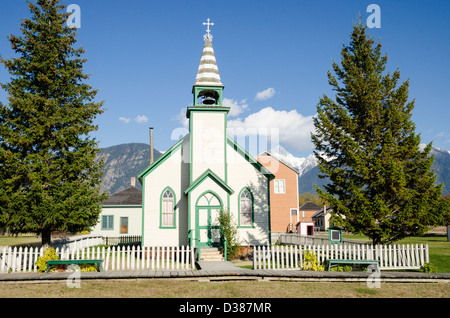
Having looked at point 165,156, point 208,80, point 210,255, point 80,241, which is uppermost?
point 208,80

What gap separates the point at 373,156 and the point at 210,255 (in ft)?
31.4

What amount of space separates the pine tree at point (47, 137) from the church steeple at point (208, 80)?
6.16m

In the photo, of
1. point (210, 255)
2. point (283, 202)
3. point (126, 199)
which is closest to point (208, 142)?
point (210, 255)

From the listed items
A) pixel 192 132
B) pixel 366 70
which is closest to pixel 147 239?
pixel 192 132

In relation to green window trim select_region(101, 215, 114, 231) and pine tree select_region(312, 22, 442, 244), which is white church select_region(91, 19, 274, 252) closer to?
pine tree select_region(312, 22, 442, 244)

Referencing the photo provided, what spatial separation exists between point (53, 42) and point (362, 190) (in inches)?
688

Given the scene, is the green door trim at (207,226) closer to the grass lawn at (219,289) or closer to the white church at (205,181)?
the white church at (205,181)

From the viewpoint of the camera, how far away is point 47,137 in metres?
18.3

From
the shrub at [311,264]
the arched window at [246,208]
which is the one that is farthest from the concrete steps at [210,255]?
the shrub at [311,264]

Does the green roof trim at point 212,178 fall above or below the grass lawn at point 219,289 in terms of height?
above

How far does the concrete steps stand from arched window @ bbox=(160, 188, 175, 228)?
10.1 ft

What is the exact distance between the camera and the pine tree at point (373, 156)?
15.7 metres

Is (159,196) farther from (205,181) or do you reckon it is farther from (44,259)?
(44,259)

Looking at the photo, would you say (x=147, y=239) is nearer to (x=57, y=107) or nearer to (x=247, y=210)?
(x=247, y=210)
